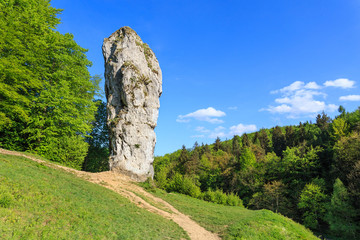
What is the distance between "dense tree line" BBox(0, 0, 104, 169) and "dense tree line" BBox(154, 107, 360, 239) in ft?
92.3

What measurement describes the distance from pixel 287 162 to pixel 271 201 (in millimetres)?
11818

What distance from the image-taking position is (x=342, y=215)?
33750 millimetres

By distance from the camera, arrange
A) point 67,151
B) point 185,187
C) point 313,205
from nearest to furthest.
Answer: point 67,151
point 313,205
point 185,187

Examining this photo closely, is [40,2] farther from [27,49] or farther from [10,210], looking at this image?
[10,210]

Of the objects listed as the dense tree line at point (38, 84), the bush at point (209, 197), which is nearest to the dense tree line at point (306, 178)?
the bush at point (209, 197)

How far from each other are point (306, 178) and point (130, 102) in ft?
166

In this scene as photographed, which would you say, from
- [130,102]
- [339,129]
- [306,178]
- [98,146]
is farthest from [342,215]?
[98,146]

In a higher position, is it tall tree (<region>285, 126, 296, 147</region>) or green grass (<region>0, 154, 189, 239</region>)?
tall tree (<region>285, 126, 296, 147</region>)

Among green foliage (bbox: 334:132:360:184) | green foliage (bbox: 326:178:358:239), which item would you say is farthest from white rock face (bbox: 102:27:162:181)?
green foliage (bbox: 334:132:360:184)

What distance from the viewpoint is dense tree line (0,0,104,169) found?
20.7 m

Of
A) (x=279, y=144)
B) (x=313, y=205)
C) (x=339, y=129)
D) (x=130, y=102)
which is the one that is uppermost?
(x=339, y=129)

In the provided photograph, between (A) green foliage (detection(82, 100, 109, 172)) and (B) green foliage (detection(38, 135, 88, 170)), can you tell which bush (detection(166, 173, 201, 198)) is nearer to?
(A) green foliage (detection(82, 100, 109, 172))

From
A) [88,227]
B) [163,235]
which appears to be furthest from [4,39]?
[163,235]

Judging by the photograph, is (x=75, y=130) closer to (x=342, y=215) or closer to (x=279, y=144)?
(x=342, y=215)
